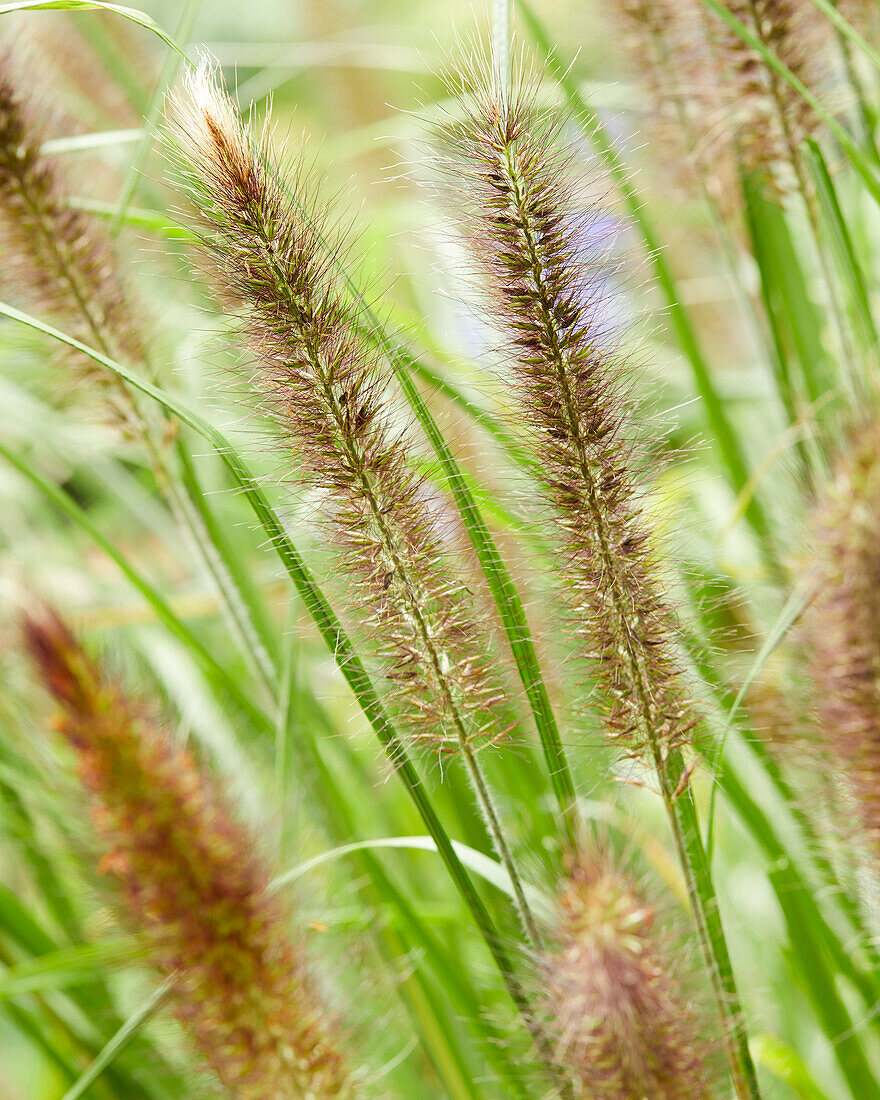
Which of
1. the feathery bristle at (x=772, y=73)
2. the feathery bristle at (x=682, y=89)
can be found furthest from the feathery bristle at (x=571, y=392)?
the feathery bristle at (x=682, y=89)

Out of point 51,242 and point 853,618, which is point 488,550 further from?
point 51,242

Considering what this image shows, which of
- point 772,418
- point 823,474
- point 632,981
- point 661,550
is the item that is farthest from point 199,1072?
point 772,418

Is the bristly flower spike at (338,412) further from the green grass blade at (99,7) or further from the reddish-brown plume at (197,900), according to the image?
the reddish-brown plume at (197,900)

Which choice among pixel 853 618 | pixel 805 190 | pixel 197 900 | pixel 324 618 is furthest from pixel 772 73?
pixel 197 900

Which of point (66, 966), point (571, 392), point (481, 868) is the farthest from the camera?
point (66, 966)

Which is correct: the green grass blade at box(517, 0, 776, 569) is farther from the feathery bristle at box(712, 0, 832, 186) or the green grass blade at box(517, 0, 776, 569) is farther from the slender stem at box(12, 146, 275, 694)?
the slender stem at box(12, 146, 275, 694)
